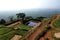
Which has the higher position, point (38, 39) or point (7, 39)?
point (38, 39)

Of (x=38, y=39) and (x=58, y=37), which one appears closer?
(x=58, y=37)

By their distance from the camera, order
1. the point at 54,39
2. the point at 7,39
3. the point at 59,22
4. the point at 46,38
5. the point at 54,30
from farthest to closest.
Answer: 1. the point at 7,39
2. the point at 59,22
3. the point at 54,30
4. the point at 46,38
5. the point at 54,39

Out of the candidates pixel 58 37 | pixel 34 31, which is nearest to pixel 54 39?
pixel 58 37

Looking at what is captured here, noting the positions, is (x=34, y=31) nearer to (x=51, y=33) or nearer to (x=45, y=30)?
(x=45, y=30)

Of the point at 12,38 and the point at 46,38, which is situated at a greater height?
the point at 46,38

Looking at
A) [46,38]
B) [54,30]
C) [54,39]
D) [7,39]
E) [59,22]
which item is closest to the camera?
[54,39]

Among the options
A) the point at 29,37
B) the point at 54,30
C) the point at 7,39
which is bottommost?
the point at 7,39

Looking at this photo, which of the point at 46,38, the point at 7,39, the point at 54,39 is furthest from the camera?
the point at 7,39

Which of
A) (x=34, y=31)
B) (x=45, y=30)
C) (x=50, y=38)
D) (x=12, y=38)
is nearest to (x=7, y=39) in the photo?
(x=12, y=38)

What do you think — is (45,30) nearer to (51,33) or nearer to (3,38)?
(51,33)

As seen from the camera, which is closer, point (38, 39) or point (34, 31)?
point (38, 39)
